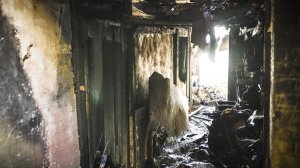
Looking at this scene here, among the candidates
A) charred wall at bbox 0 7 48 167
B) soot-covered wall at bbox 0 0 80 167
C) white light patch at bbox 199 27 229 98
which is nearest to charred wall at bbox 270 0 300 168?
soot-covered wall at bbox 0 0 80 167

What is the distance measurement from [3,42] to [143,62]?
4.56 metres

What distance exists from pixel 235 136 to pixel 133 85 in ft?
11.6

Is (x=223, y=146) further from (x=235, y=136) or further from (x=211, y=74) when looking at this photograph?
(x=211, y=74)

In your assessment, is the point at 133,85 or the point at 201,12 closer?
the point at 201,12

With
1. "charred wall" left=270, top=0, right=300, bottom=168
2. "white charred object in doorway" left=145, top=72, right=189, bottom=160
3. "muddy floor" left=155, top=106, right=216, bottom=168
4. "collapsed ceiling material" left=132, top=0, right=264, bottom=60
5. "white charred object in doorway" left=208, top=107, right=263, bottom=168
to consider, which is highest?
"collapsed ceiling material" left=132, top=0, right=264, bottom=60

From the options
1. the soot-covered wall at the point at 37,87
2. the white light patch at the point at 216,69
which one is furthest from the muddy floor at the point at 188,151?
the white light patch at the point at 216,69

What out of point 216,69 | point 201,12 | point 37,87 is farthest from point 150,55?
point 216,69

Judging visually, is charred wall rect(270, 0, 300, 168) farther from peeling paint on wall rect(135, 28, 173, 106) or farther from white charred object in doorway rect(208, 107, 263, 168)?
white charred object in doorway rect(208, 107, 263, 168)

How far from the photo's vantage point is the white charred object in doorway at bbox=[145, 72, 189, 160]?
730 cm

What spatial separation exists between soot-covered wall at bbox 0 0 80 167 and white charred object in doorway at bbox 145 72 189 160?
340 cm

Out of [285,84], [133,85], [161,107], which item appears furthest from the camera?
[161,107]

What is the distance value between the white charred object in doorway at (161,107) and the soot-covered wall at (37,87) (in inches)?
134

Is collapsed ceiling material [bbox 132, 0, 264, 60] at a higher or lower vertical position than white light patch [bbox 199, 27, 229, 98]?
higher

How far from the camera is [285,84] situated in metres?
2.72
